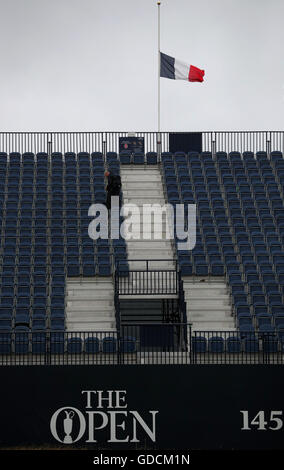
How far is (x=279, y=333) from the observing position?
3194 cm

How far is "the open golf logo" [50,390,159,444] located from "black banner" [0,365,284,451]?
0.08ft

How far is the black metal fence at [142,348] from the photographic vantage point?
102 ft

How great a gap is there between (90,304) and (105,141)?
1147cm

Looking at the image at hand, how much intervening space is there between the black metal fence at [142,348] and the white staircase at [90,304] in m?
2.35

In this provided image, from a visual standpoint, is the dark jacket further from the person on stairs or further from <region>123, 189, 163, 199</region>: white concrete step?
<region>123, 189, 163, 199</region>: white concrete step

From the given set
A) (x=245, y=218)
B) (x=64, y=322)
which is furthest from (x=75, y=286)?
(x=245, y=218)

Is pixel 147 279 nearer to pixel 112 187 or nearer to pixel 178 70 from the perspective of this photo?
pixel 112 187

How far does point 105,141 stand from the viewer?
1832 inches

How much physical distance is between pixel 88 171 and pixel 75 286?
7908mm

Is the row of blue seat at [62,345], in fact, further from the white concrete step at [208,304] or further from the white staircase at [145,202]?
the white staircase at [145,202]

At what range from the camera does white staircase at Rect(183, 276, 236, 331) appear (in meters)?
35.5

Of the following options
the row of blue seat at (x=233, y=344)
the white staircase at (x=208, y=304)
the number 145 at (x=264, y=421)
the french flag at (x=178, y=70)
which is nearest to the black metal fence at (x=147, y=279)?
the white staircase at (x=208, y=304)
